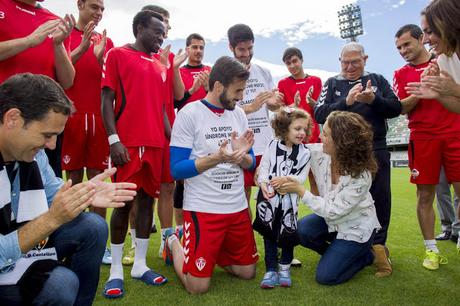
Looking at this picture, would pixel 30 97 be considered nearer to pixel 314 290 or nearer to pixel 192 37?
pixel 314 290

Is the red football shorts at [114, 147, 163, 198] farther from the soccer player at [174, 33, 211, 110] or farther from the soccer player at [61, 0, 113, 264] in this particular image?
the soccer player at [174, 33, 211, 110]

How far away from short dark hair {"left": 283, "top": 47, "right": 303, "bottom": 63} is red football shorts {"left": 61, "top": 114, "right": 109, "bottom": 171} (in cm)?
411

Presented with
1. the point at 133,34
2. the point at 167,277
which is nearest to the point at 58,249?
the point at 167,277

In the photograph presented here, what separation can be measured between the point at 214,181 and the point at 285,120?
0.94 meters

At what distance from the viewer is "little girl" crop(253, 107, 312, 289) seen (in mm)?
3453

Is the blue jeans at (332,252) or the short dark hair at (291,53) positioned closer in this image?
the blue jeans at (332,252)

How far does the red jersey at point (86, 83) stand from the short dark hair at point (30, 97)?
2104 mm

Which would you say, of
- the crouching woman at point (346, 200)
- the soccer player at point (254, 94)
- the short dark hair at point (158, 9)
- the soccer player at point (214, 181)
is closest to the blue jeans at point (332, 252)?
the crouching woman at point (346, 200)

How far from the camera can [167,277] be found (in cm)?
362

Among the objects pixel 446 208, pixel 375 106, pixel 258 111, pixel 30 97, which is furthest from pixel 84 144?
pixel 446 208

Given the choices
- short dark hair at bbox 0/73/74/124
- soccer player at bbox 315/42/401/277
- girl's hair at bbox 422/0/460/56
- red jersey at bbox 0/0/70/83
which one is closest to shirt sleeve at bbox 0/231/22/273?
short dark hair at bbox 0/73/74/124

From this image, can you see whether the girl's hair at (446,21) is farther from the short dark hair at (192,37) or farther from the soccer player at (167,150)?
the short dark hair at (192,37)

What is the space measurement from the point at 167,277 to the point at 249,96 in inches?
91.7

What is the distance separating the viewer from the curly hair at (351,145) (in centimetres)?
349
